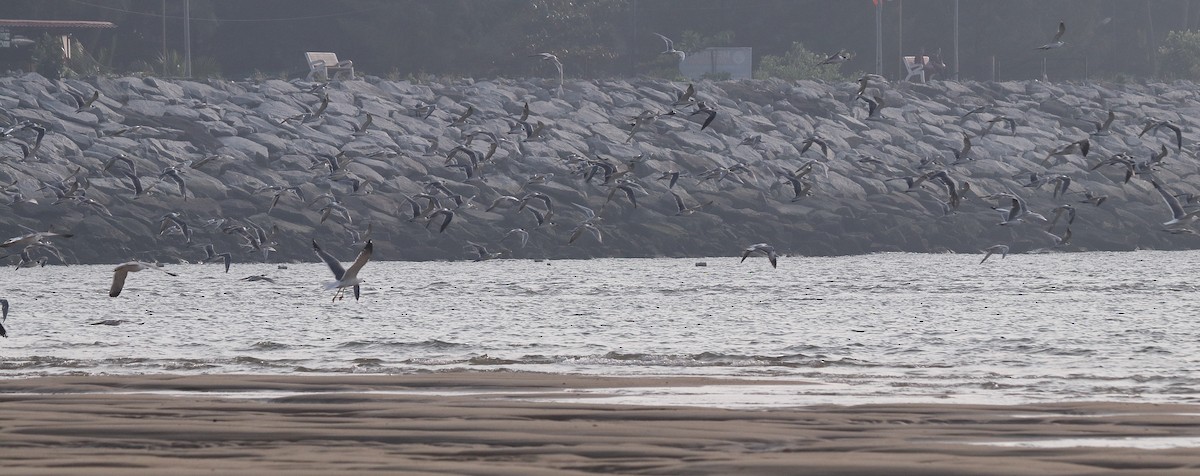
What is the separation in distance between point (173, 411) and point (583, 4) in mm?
53338

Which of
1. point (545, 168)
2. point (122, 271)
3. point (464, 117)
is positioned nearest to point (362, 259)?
point (122, 271)

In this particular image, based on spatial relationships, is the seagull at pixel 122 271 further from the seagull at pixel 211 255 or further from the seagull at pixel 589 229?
the seagull at pixel 589 229

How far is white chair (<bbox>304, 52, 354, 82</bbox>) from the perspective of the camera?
52.2 meters

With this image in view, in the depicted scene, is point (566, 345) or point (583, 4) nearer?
point (566, 345)

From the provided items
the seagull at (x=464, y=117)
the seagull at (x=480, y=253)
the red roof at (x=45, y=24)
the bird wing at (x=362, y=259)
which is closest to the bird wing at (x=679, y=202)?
the seagull at (x=480, y=253)

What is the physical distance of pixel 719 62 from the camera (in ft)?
206

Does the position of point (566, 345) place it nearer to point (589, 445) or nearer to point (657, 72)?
point (589, 445)

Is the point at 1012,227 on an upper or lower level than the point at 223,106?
lower

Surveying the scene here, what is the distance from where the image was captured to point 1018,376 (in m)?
15.4

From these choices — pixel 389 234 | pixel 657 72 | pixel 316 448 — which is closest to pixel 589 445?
pixel 316 448

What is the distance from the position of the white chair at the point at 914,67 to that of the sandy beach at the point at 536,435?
1790 inches

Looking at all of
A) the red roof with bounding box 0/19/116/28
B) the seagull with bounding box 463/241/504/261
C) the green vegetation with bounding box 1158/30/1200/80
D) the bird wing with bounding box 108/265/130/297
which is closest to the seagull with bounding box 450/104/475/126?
the seagull with bounding box 463/241/504/261

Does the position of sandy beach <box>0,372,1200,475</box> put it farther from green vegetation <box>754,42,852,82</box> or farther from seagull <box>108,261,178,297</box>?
green vegetation <box>754,42,852,82</box>

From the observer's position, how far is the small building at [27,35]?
56188 millimetres
